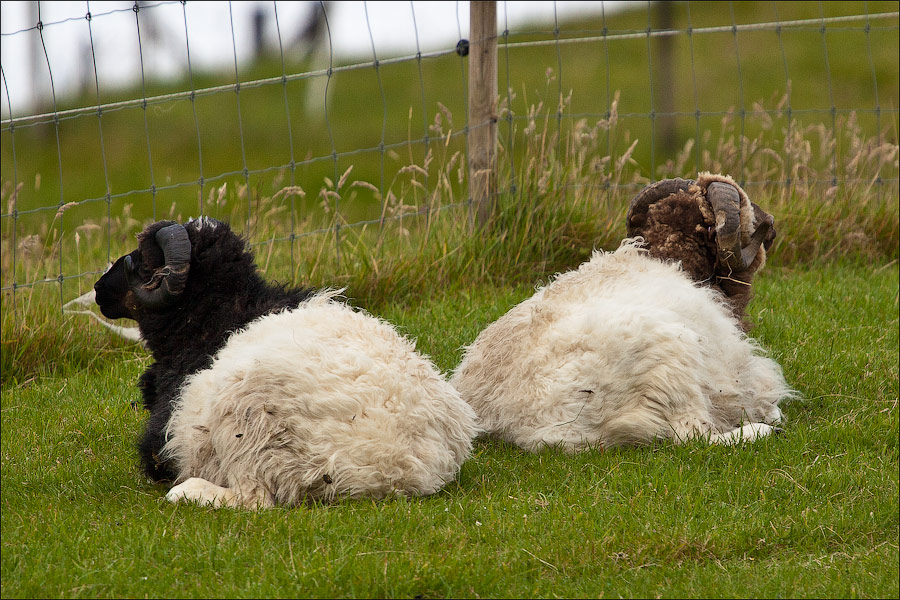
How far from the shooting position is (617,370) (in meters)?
5.22

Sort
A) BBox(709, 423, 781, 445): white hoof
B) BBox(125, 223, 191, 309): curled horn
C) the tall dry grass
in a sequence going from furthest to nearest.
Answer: the tall dry grass < BBox(709, 423, 781, 445): white hoof < BBox(125, 223, 191, 309): curled horn

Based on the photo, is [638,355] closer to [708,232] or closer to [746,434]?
[746,434]

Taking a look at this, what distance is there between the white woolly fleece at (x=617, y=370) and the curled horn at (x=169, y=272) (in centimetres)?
163

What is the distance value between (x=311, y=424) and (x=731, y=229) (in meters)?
2.78

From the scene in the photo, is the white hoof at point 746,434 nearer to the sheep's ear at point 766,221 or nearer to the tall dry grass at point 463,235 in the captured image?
the sheep's ear at point 766,221

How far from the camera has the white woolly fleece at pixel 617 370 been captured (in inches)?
205

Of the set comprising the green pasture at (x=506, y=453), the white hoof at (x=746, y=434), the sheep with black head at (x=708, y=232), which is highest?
the sheep with black head at (x=708, y=232)

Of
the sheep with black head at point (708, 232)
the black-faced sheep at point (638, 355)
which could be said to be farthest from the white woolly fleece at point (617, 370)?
the sheep with black head at point (708, 232)

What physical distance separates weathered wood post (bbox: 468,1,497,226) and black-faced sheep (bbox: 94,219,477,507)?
3223 millimetres

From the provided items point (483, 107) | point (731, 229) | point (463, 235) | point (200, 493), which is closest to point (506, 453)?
point (200, 493)

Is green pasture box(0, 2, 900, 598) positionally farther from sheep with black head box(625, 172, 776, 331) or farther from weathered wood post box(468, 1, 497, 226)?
sheep with black head box(625, 172, 776, 331)

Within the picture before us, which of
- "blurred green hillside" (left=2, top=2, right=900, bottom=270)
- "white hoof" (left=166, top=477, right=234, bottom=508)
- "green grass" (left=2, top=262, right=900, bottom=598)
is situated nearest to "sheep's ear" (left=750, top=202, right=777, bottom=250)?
"green grass" (left=2, top=262, right=900, bottom=598)

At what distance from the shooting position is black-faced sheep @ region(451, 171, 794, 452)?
5.22m

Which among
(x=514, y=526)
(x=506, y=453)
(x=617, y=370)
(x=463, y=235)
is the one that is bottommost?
(x=506, y=453)
